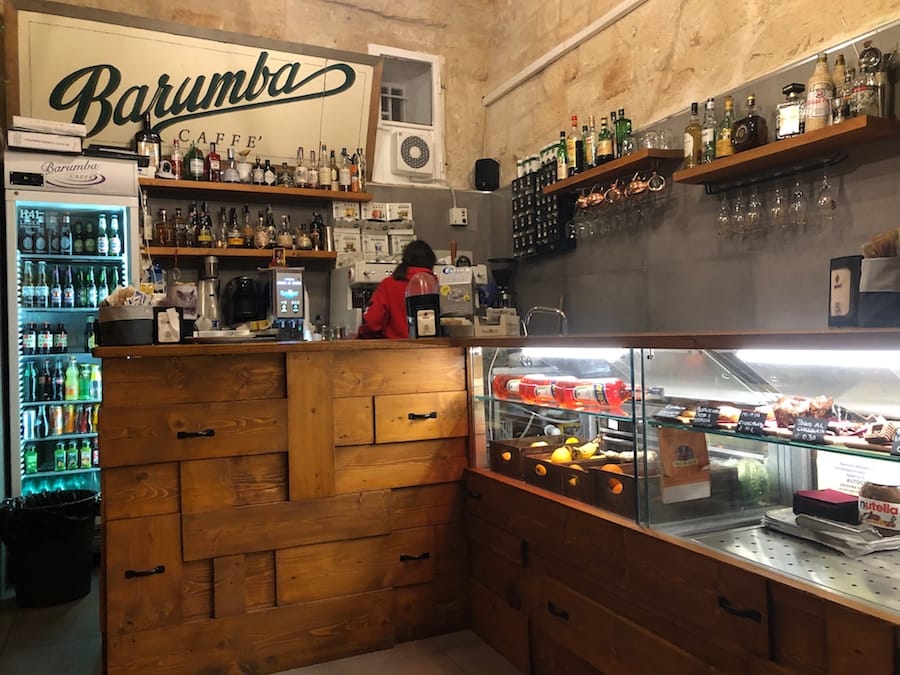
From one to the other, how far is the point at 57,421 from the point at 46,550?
909 mm

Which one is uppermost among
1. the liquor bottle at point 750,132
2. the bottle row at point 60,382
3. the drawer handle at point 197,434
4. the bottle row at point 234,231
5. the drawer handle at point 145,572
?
the liquor bottle at point 750,132

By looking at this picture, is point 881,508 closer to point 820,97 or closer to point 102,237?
point 820,97

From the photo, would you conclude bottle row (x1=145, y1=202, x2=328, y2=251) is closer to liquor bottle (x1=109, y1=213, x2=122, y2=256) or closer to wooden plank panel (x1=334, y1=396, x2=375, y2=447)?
liquor bottle (x1=109, y1=213, x2=122, y2=256)

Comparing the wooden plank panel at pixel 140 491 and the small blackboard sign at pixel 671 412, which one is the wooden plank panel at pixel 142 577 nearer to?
the wooden plank panel at pixel 140 491

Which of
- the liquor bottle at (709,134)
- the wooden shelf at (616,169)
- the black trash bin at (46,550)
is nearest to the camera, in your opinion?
the liquor bottle at (709,134)

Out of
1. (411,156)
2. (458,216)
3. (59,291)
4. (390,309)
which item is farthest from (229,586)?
(411,156)

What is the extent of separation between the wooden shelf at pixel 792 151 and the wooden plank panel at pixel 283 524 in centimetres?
209

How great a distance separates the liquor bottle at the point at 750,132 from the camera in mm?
3141

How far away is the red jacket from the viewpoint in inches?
155

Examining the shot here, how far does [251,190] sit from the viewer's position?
4.70 meters

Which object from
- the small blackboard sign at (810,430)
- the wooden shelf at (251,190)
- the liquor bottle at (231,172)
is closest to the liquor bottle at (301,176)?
the wooden shelf at (251,190)

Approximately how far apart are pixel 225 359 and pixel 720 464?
1752 mm

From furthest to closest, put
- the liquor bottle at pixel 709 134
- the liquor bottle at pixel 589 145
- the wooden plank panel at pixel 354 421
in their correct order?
the liquor bottle at pixel 589 145
the liquor bottle at pixel 709 134
the wooden plank panel at pixel 354 421

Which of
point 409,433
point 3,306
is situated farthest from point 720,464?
point 3,306
